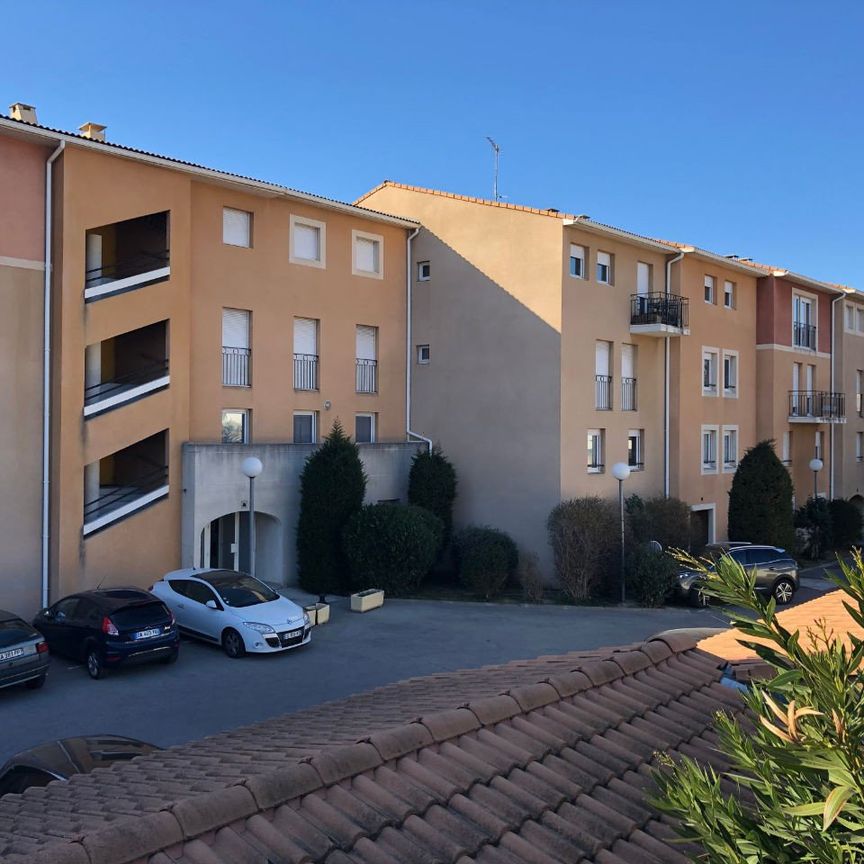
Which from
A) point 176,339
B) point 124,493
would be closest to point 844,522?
point 176,339

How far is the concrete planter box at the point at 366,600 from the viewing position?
20219mm

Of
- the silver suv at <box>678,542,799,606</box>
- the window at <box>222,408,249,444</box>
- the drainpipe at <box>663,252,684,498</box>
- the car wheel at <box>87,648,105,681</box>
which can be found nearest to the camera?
the car wheel at <box>87,648,105,681</box>

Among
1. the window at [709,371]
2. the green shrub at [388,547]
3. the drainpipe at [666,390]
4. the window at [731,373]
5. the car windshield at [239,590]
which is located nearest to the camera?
the car windshield at [239,590]

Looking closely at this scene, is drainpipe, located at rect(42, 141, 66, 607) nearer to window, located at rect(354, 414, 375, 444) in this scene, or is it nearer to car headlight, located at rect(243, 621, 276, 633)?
car headlight, located at rect(243, 621, 276, 633)

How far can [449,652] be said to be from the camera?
17.0 metres

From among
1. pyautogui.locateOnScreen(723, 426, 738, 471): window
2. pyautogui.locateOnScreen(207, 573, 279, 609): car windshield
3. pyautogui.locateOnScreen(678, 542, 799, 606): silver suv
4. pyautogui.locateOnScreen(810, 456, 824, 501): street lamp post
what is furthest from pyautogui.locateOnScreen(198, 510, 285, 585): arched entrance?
pyautogui.locateOnScreen(810, 456, 824, 501): street lamp post

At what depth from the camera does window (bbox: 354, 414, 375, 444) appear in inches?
992

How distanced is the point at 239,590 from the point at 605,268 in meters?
14.7

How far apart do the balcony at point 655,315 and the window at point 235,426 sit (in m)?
11.8

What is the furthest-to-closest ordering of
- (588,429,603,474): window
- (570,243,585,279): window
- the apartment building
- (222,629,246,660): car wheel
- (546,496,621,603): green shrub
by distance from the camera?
(588,429,603,474): window < (570,243,585,279): window < (546,496,621,603): green shrub < the apartment building < (222,629,246,660): car wheel

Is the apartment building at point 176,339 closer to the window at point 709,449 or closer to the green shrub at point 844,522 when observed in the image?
the window at point 709,449

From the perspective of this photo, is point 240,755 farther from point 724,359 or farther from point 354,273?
point 724,359

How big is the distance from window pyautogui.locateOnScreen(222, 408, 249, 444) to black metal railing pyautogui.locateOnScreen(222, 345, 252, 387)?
714mm

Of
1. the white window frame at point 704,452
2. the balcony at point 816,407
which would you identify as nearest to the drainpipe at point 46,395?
the white window frame at point 704,452
